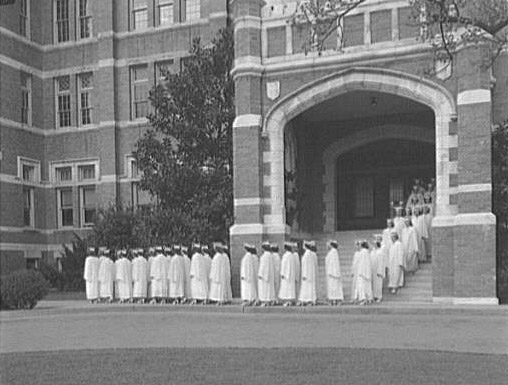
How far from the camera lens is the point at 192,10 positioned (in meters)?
29.1

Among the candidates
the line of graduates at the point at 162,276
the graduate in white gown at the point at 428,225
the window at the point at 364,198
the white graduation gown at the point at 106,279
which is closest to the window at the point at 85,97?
the line of graduates at the point at 162,276

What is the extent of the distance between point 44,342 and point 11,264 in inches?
674

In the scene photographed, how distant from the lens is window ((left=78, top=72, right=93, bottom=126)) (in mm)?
30766

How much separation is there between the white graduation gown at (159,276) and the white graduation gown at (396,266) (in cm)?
595

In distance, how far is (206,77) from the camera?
73.8 feet

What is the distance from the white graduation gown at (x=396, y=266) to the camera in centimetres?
1812

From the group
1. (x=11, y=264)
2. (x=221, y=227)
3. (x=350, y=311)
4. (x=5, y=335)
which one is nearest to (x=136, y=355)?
(x=5, y=335)

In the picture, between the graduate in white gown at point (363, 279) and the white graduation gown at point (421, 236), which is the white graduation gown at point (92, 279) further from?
the white graduation gown at point (421, 236)

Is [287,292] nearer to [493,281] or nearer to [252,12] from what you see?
Result: [493,281]

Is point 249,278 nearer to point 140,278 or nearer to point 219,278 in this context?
point 219,278

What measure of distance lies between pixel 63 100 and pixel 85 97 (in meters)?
A: 1.20

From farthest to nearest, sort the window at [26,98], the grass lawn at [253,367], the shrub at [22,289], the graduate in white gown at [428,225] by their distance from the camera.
A: the window at [26,98], the graduate in white gown at [428,225], the shrub at [22,289], the grass lawn at [253,367]

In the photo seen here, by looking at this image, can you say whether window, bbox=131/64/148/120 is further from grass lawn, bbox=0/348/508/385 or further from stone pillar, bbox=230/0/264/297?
grass lawn, bbox=0/348/508/385

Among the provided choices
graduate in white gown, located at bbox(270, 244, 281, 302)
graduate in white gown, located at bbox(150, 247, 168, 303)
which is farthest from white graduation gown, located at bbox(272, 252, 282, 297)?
graduate in white gown, located at bbox(150, 247, 168, 303)
